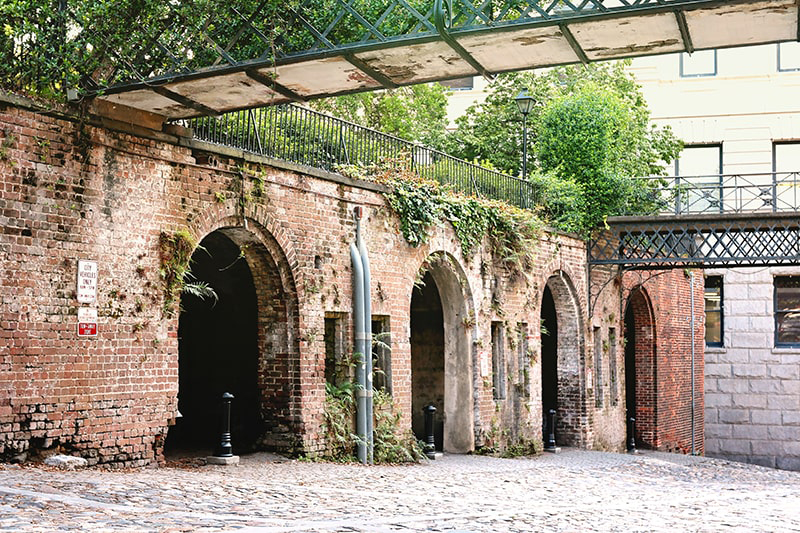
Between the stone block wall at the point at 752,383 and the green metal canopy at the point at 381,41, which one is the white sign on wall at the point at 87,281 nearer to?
the green metal canopy at the point at 381,41

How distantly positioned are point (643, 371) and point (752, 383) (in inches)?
220

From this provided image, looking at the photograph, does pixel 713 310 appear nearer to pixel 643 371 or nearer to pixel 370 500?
pixel 643 371

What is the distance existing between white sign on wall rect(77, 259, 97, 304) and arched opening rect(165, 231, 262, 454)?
449 centimetres

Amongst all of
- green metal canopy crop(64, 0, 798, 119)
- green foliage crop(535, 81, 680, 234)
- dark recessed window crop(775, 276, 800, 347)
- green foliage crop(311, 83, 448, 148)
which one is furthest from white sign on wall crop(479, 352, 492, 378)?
dark recessed window crop(775, 276, 800, 347)

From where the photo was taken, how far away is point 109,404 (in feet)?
39.5

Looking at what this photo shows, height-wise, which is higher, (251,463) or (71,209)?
(71,209)

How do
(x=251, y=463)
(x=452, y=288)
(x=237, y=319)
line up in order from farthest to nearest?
(x=452, y=288) → (x=237, y=319) → (x=251, y=463)

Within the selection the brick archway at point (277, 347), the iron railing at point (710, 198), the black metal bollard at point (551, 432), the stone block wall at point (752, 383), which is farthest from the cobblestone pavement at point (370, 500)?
the stone block wall at point (752, 383)

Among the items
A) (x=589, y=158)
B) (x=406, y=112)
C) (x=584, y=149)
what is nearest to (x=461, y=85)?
(x=406, y=112)

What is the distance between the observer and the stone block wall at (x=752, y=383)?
1276 inches

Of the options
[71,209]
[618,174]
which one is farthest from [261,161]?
[618,174]

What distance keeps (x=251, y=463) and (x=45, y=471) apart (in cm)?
391

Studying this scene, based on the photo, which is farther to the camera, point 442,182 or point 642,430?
point 642,430

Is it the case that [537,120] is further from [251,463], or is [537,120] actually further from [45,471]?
[45,471]
